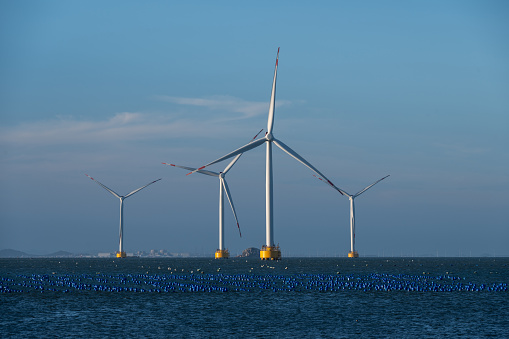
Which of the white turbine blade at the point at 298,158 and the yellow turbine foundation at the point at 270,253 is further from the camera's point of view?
the yellow turbine foundation at the point at 270,253

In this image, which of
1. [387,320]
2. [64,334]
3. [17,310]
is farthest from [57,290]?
[387,320]

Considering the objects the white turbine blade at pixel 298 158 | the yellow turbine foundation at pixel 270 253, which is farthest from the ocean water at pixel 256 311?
the yellow turbine foundation at pixel 270 253

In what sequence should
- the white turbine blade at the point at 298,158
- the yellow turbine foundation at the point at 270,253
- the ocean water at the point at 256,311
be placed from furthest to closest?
the yellow turbine foundation at the point at 270,253, the white turbine blade at the point at 298,158, the ocean water at the point at 256,311

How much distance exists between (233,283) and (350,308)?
39613 mm

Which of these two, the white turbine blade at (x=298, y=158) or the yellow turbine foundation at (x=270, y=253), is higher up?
the white turbine blade at (x=298, y=158)

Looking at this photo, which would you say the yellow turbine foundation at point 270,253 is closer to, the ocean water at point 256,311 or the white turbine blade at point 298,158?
the white turbine blade at point 298,158

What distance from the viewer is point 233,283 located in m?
114

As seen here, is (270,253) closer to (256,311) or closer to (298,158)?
(298,158)

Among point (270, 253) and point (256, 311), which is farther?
point (270, 253)

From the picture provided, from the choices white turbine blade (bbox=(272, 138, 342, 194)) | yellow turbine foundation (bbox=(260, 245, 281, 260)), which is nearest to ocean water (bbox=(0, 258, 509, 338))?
white turbine blade (bbox=(272, 138, 342, 194))

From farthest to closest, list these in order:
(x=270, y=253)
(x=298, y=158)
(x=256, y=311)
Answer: (x=270, y=253) → (x=298, y=158) → (x=256, y=311)

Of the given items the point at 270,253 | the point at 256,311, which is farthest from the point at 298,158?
the point at 256,311

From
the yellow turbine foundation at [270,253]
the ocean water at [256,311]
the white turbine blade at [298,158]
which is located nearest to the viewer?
the ocean water at [256,311]

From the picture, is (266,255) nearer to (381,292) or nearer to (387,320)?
(381,292)
